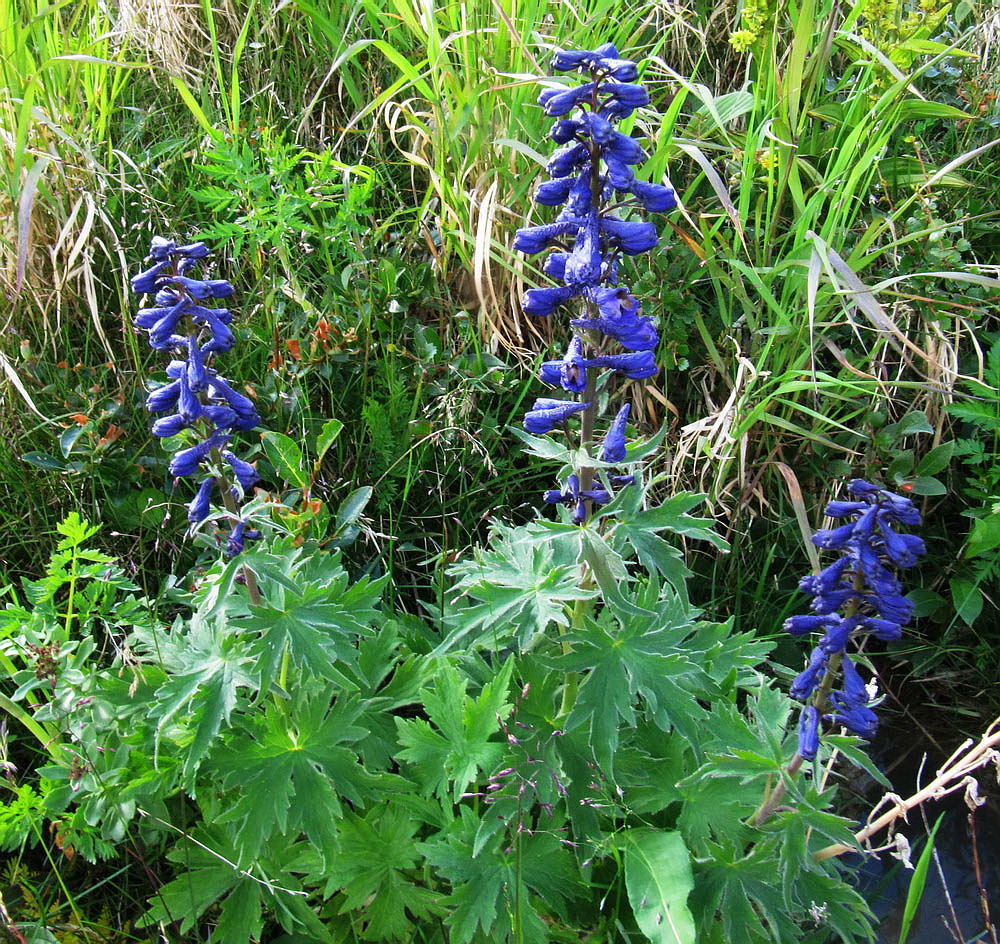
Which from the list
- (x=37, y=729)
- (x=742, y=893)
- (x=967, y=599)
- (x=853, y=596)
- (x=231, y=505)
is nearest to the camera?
(x=853, y=596)

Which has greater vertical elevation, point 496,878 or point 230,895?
point 496,878

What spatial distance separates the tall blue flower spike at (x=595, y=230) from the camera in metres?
1.70

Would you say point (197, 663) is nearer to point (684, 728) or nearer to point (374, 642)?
point (374, 642)

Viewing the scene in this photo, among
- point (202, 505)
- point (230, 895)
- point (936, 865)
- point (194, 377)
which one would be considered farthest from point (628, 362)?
point (936, 865)

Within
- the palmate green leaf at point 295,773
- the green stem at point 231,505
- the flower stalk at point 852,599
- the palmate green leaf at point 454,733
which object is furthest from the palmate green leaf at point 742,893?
the green stem at point 231,505

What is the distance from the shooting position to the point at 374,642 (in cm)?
235

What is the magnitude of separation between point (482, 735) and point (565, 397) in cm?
144

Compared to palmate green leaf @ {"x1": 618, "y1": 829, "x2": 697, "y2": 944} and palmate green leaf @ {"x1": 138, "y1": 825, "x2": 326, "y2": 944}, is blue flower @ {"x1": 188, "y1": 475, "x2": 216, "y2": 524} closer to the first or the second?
palmate green leaf @ {"x1": 138, "y1": 825, "x2": 326, "y2": 944}

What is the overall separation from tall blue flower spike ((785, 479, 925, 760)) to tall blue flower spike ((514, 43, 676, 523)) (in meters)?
0.49

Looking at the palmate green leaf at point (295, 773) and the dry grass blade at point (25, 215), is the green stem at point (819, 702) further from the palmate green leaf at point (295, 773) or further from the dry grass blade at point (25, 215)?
the dry grass blade at point (25, 215)

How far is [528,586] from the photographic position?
192cm

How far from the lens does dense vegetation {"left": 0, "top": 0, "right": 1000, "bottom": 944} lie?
1973 millimetres

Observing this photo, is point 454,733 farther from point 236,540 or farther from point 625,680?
point 236,540

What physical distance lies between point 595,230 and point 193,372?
93 centimetres
